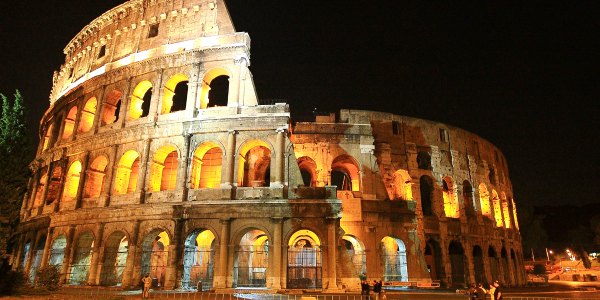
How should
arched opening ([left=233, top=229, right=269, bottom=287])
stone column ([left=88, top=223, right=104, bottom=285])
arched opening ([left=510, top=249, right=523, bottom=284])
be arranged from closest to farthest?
stone column ([left=88, top=223, right=104, bottom=285])
arched opening ([left=233, top=229, right=269, bottom=287])
arched opening ([left=510, top=249, right=523, bottom=284])

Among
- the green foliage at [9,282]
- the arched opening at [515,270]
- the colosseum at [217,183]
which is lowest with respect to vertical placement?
the green foliage at [9,282]

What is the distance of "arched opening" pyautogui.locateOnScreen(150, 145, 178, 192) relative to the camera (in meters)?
18.8

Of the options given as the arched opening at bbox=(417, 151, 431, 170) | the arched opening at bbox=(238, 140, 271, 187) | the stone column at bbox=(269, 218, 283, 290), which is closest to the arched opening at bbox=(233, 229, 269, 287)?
the stone column at bbox=(269, 218, 283, 290)

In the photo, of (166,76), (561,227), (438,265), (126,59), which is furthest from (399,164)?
(561,227)

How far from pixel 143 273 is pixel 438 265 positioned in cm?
1659

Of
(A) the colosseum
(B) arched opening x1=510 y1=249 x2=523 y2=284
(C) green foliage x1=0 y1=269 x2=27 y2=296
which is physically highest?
(A) the colosseum

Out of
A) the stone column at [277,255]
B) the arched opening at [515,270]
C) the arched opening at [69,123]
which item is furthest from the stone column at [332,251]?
the arched opening at [515,270]

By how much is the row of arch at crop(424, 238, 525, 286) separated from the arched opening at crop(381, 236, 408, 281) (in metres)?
2.75

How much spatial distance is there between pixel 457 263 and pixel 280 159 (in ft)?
46.0

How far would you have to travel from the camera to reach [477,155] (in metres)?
27.5

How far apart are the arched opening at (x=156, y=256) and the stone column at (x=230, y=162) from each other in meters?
4.09

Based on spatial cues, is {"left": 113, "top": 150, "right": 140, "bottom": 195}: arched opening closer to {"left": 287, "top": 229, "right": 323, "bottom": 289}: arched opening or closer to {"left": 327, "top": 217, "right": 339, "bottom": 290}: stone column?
{"left": 287, "top": 229, "right": 323, "bottom": 289}: arched opening

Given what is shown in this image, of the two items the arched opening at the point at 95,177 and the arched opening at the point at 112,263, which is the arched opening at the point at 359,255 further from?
the arched opening at the point at 95,177

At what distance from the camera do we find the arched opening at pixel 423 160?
24.6 metres
